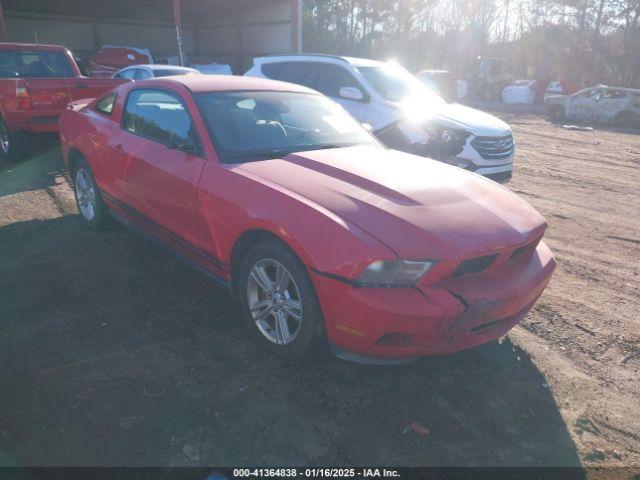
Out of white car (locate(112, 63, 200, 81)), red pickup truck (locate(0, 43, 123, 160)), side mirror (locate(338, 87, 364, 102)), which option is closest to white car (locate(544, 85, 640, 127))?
Answer: side mirror (locate(338, 87, 364, 102))

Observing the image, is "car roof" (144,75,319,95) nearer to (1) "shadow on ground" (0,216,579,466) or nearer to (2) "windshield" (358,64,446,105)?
(1) "shadow on ground" (0,216,579,466)

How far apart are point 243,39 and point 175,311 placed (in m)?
21.6

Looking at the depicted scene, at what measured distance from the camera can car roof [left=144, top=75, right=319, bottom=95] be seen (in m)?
3.95

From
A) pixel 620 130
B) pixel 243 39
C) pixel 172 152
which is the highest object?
pixel 243 39

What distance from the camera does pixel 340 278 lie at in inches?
103

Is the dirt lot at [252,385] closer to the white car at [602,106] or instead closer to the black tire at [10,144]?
the black tire at [10,144]

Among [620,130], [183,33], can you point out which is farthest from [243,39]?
[620,130]

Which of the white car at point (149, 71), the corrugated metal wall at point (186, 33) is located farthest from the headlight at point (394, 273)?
the corrugated metal wall at point (186, 33)

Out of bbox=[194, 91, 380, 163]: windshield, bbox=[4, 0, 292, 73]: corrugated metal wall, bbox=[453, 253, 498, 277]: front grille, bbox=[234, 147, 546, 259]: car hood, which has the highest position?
bbox=[4, 0, 292, 73]: corrugated metal wall

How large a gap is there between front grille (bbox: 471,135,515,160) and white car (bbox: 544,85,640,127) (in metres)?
13.4

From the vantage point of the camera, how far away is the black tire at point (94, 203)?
5027 millimetres

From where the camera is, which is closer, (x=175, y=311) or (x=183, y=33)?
(x=175, y=311)

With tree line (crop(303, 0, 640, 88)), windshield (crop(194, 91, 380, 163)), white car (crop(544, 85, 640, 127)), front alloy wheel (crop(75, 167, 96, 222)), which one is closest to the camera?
windshield (crop(194, 91, 380, 163))

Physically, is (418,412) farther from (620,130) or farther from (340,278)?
(620,130)
